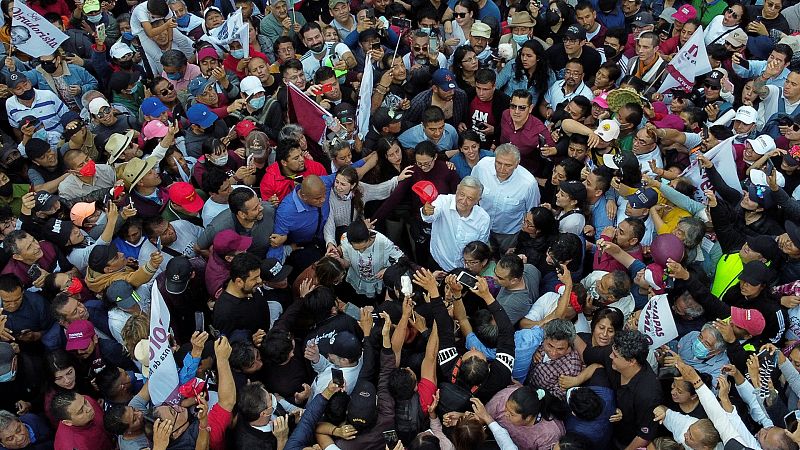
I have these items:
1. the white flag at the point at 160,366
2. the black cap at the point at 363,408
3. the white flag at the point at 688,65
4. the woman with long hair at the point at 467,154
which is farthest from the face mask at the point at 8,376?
the white flag at the point at 688,65

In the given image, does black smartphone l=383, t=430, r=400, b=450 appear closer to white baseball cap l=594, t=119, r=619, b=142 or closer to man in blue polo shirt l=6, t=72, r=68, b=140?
white baseball cap l=594, t=119, r=619, b=142

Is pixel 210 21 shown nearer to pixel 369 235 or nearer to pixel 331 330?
pixel 369 235

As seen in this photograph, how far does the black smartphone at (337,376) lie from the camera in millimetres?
4918

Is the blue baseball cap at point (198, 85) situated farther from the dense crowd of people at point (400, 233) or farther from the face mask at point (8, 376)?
the face mask at point (8, 376)

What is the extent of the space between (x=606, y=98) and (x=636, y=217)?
5.49 feet

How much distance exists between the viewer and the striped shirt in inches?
302

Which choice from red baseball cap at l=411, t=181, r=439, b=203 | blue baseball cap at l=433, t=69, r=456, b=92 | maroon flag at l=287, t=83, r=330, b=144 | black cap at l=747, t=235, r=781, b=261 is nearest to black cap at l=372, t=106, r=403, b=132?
maroon flag at l=287, t=83, r=330, b=144

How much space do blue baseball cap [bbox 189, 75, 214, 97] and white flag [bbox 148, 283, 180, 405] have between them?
3.58m

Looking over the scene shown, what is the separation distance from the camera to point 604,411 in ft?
15.7

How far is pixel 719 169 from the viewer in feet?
21.5

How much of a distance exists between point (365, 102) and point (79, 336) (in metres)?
3.62

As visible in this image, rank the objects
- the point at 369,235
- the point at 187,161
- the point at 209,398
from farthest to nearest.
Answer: the point at 187,161 → the point at 369,235 → the point at 209,398

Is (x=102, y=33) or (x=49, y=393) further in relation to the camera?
(x=102, y=33)

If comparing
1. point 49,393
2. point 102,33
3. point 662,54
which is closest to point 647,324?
point 49,393
